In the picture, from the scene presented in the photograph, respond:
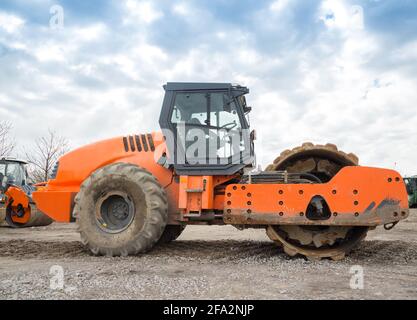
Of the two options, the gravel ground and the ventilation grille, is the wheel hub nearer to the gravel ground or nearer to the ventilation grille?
the gravel ground

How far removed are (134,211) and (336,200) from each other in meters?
2.88

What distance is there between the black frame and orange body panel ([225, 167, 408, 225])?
0.41m

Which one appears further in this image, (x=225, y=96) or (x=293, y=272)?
(x=225, y=96)

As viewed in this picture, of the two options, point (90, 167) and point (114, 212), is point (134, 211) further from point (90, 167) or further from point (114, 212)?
point (90, 167)

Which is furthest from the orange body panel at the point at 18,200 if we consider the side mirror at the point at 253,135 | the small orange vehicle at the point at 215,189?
the side mirror at the point at 253,135

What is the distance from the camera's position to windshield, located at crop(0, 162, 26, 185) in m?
14.9

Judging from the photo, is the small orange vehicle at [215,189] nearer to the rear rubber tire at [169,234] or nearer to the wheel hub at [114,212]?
the wheel hub at [114,212]

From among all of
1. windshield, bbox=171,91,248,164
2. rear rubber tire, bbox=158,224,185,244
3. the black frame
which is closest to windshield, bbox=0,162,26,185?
rear rubber tire, bbox=158,224,185,244

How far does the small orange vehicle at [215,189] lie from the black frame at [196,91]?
15mm

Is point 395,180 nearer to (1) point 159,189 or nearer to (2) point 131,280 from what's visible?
(1) point 159,189
